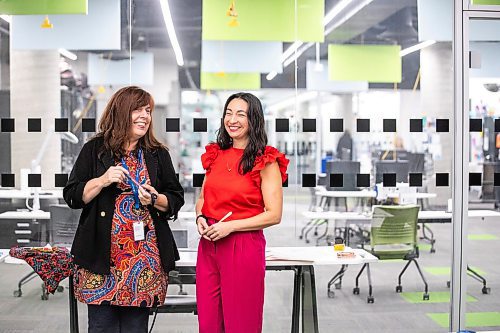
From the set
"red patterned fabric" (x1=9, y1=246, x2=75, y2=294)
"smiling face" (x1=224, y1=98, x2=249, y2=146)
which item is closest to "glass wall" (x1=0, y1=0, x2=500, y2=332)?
"red patterned fabric" (x1=9, y1=246, x2=75, y2=294)

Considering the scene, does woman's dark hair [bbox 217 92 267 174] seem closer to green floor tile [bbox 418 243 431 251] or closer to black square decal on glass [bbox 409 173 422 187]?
black square decal on glass [bbox 409 173 422 187]

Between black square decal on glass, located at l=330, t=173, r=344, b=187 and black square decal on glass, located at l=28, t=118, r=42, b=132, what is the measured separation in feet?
6.95

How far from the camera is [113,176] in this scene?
2.91 meters

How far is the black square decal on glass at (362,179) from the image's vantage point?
4848 mm

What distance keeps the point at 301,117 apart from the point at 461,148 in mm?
1142

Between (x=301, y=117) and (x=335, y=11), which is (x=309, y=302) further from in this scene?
(x=335, y=11)

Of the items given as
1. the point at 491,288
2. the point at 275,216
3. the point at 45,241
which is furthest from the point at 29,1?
the point at 491,288

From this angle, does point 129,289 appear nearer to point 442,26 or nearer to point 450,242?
point 450,242

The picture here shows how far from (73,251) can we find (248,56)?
2.19 meters

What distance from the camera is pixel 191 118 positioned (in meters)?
4.68

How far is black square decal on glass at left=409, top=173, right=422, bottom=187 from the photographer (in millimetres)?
4871

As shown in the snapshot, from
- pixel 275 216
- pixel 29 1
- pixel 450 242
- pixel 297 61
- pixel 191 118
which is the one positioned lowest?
pixel 450 242

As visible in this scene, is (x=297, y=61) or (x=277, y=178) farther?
(x=297, y=61)

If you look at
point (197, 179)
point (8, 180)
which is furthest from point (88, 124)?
point (197, 179)
